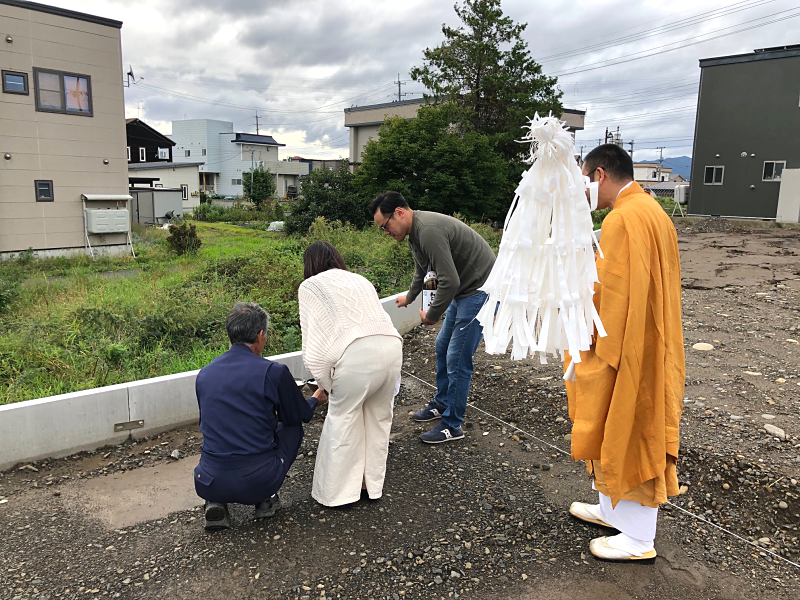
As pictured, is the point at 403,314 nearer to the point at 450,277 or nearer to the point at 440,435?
the point at 440,435

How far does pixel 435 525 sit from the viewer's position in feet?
11.1

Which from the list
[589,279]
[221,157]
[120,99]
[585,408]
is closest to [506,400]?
[585,408]

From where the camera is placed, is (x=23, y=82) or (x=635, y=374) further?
(x=23, y=82)

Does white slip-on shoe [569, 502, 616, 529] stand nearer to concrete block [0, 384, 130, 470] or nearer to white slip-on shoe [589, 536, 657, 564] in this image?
white slip-on shoe [589, 536, 657, 564]

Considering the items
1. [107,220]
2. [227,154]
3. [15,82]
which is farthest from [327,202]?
[227,154]

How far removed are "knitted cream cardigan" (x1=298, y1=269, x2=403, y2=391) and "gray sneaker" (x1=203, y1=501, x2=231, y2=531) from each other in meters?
0.89

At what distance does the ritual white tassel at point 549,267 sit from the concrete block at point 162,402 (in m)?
2.98

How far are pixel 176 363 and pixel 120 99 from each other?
47.7 ft

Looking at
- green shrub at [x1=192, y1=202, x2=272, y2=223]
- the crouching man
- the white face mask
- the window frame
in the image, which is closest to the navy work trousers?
the crouching man

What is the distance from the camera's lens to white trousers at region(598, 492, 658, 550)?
299cm

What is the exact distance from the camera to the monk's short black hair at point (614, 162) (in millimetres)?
3039

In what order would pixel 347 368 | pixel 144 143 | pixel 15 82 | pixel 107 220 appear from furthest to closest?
pixel 144 143
pixel 107 220
pixel 15 82
pixel 347 368

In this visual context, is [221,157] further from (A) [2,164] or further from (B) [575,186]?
(B) [575,186]

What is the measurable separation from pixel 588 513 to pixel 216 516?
84.6 inches
